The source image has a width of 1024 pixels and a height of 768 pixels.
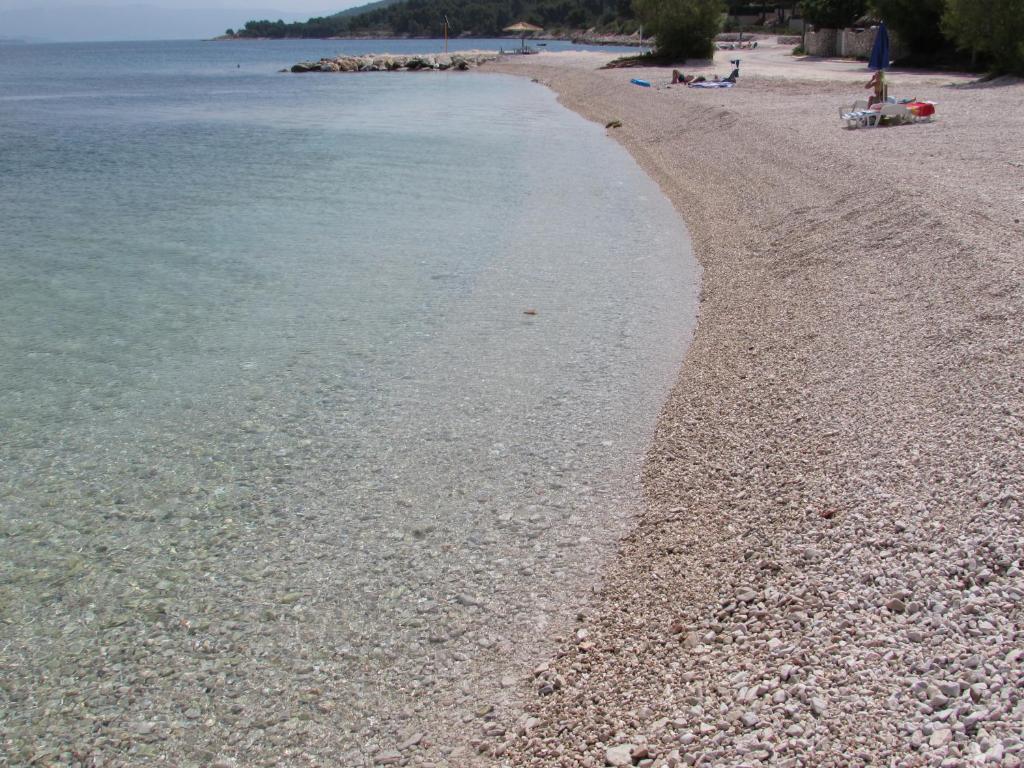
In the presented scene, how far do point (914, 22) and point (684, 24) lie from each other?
1858 centimetres

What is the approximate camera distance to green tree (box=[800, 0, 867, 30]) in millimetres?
46625

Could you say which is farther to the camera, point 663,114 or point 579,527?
point 663,114

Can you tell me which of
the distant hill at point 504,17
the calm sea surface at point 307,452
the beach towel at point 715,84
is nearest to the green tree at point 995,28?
the beach towel at point 715,84

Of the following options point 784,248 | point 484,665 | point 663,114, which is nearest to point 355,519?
point 484,665

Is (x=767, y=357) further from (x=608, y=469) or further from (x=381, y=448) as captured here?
(x=381, y=448)

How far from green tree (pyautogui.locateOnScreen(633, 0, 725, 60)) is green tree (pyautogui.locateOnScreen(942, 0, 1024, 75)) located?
24.8 meters

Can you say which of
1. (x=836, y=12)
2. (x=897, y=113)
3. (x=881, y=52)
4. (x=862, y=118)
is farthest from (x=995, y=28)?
(x=836, y=12)

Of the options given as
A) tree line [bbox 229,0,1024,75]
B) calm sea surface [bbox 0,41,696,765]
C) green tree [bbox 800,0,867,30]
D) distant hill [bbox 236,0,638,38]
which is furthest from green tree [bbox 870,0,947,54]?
distant hill [bbox 236,0,638,38]

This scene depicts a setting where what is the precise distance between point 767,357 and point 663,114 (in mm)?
21493

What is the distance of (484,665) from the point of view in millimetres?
4637

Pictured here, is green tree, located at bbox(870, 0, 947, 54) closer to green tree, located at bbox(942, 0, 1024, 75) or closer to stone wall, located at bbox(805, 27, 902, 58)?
stone wall, located at bbox(805, 27, 902, 58)

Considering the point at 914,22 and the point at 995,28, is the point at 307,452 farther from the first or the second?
the point at 914,22

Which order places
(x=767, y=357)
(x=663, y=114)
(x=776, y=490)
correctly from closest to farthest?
(x=776, y=490)
(x=767, y=357)
(x=663, y=114)

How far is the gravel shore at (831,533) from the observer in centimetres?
356
